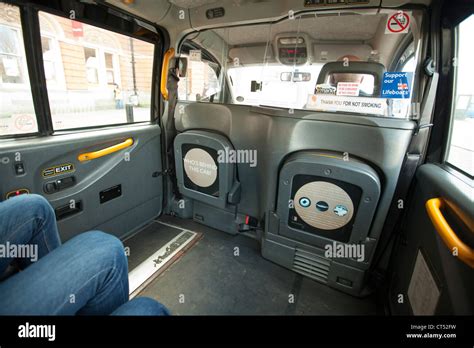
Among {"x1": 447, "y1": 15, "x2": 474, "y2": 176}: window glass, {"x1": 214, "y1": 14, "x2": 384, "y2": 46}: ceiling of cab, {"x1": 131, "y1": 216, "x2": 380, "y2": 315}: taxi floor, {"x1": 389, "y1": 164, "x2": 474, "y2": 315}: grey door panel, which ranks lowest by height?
{"x1": 131, "y1": 216, "x2": 380, "y2": 315}: taxi floor

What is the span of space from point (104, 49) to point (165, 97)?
0.67 m

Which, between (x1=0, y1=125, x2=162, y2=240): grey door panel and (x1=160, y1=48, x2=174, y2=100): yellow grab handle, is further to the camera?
(x1=160, y1=48, x2=174, y2=100): yellow grab handle

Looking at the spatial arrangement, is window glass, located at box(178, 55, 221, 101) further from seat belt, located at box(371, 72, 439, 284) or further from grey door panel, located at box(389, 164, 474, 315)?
grey door panel, located at box(389, 164, 474, 315)

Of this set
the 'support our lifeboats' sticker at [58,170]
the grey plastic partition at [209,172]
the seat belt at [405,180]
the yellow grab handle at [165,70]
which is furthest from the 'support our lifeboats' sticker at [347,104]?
the 'support our lifeboats' sticker at [58,170]

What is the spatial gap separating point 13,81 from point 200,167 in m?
1.41

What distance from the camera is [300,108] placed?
171 centimetres

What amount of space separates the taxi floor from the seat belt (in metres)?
0.32

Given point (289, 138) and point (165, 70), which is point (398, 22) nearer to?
point (289, 138)

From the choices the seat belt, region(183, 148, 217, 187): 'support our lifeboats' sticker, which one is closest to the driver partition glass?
the seat belt

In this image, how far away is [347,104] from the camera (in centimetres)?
155

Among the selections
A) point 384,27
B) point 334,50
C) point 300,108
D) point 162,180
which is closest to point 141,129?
point 162,180

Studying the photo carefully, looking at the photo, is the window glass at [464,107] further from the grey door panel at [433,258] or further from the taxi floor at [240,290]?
the taxi floor at [240,290]

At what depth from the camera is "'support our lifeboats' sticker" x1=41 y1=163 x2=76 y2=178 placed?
156 centimetres

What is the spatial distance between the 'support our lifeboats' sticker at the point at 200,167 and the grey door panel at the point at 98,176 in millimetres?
462
